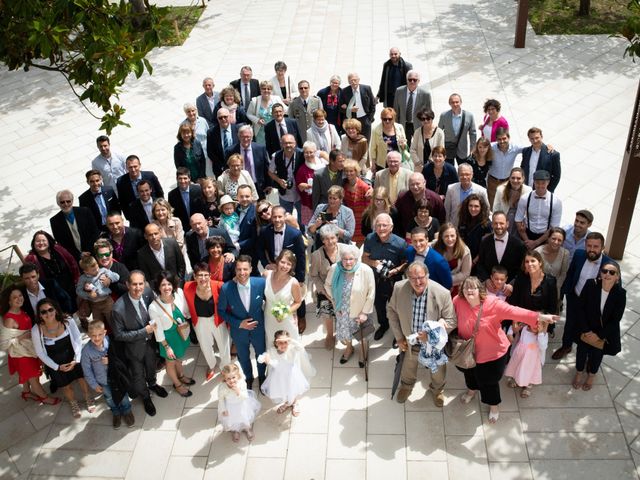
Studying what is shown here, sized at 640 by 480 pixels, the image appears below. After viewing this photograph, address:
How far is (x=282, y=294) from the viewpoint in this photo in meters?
7.28

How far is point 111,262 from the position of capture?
7.87m

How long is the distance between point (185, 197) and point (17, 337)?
2892 millimetres

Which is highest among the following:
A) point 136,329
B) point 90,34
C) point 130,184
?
point 90,34

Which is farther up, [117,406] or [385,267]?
[385,267]

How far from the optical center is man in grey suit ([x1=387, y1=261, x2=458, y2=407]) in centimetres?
675

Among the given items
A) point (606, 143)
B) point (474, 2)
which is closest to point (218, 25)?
point (474, 2)

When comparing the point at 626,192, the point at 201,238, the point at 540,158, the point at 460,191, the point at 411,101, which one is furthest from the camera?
the point at 411,101

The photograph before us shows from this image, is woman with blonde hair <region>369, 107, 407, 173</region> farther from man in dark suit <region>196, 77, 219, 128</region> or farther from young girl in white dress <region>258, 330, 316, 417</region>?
young girl in white dress <region>258, 330, 316, 417</region>

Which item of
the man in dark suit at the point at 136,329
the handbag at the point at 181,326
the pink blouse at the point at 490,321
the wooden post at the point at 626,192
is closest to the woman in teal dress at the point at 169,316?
the handbag at the point at 181,326

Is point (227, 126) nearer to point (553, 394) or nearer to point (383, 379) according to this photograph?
point (383, 379)

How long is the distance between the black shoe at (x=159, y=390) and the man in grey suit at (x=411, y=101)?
6.20 metres

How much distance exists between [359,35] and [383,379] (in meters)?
12.3

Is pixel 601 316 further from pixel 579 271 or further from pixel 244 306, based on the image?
pixel 244 306

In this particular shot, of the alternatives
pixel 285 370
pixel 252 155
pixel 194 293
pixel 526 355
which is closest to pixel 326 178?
pixel 252 155
